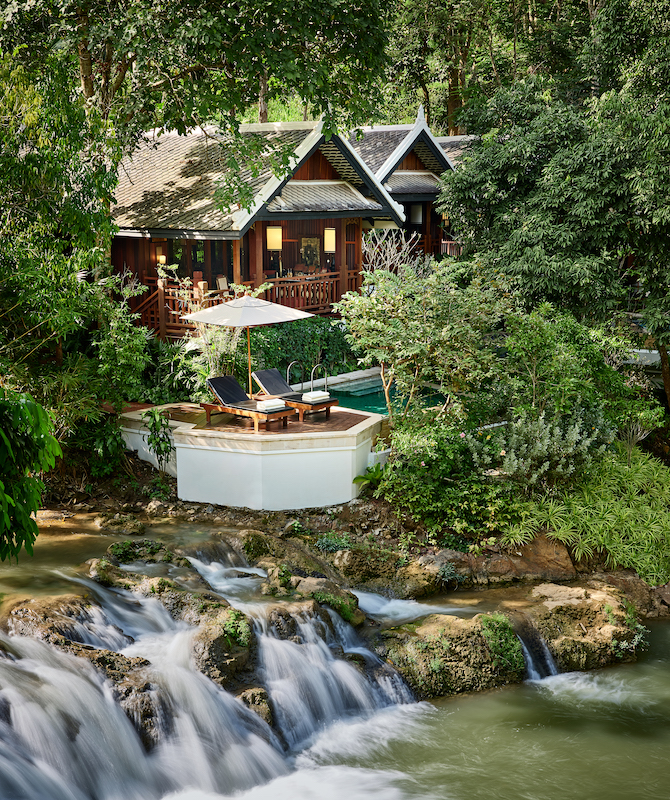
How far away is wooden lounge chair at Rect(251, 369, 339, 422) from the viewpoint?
13219 mm

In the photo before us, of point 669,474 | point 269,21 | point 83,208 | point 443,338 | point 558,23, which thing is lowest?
point 669,474

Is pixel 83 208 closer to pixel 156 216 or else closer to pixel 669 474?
pixel 156 216

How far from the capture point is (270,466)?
12367 mm

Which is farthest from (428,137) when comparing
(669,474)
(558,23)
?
(669,474)

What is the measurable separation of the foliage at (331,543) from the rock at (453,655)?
73.1 inches

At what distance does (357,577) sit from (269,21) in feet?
30.2

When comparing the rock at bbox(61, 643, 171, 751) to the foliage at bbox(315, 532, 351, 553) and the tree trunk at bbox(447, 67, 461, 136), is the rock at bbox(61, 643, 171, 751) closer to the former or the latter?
the foliage at bbox(315, 532, 351, 553)

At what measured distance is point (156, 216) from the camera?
58.2 ft

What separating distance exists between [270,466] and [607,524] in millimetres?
4854

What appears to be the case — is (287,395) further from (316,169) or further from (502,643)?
(316,169)

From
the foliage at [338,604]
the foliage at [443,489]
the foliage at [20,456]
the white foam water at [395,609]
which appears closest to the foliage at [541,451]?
→ the foliage at [443,489]

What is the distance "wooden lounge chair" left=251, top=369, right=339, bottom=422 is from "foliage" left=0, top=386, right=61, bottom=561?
25.1 feet

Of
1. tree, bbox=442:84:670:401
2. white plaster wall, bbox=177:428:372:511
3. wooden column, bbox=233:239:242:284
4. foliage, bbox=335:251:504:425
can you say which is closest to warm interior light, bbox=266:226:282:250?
wooden column, bbox=233:239:242:284

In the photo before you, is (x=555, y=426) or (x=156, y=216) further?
(x=156, y=216)
